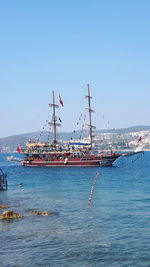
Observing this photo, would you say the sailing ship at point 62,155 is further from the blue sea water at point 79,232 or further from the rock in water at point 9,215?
the rock in water at point 9,215

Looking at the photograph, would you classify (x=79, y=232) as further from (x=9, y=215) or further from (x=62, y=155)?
(x=62, y=155)

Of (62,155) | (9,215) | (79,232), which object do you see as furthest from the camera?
(62,155)

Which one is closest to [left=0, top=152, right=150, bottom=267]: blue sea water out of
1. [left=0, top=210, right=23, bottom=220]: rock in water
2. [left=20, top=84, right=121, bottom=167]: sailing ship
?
[left=0, top=210, right=23, bottom=220]: rock in water

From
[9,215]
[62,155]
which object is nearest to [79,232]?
[9,215]

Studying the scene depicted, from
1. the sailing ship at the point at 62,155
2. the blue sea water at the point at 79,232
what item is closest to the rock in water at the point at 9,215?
the blue sea water at the point at 79,232

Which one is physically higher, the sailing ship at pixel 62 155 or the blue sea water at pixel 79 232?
the sailing ship at pixel 62 155

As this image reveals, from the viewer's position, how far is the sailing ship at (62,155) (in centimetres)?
11906

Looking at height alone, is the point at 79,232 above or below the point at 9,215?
below

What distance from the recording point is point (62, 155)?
126 metres

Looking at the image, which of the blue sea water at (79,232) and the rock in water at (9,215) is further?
the rock in water at (9,215)

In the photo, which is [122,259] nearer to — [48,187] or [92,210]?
[92,210]

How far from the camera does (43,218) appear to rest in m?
40.7

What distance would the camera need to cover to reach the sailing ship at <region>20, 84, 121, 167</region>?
11906 centimetres

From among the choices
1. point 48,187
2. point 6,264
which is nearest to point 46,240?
point 6,264
